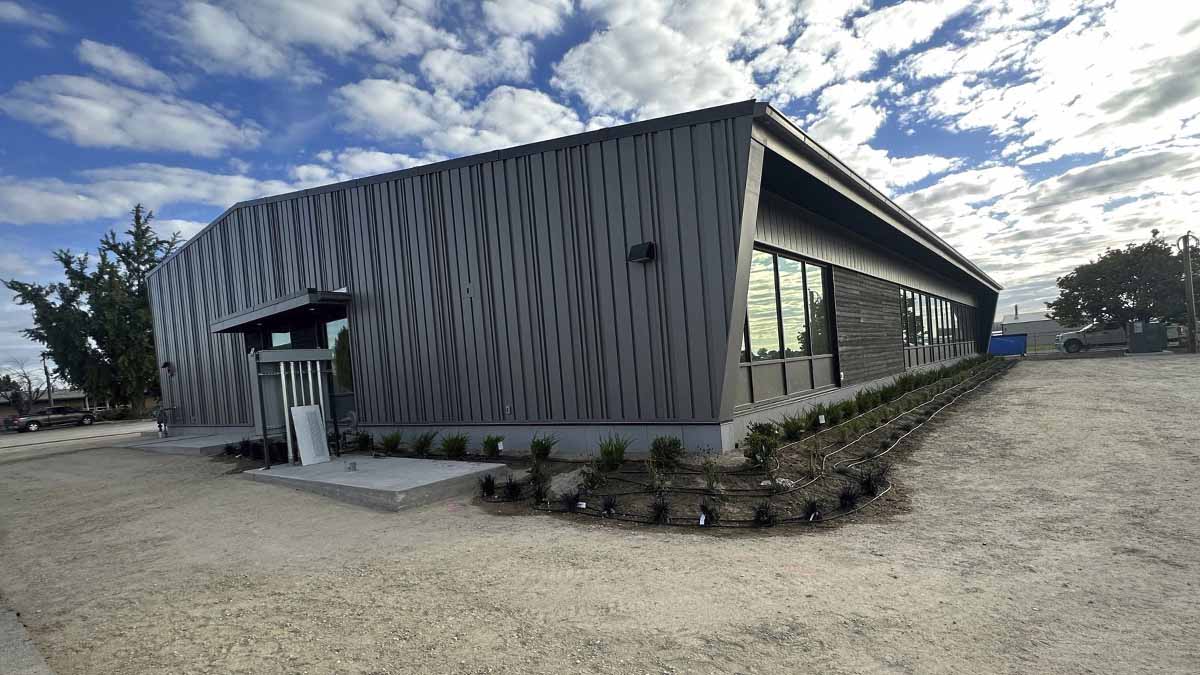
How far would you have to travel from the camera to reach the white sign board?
30.9 ft

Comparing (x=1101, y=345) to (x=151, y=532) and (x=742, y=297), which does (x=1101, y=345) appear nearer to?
(x=742, y=297)

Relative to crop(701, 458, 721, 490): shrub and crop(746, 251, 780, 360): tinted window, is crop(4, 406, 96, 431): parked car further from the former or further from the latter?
crop(701, 458, 721, 490): shrub

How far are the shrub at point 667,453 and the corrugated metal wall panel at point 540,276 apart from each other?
1.95 feet

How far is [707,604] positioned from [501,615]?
1210 millimetres

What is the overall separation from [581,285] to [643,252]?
3.79ft

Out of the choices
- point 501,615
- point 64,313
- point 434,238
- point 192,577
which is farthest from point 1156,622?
point 64,313

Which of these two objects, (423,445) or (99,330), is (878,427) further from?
(99,330)

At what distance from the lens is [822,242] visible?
1248 cm

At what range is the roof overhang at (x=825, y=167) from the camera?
786 centimetres

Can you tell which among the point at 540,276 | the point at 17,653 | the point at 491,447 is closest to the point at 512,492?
the point at 491,447

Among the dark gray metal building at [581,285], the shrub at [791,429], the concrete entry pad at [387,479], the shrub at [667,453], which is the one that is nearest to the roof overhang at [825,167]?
the dark gray metal building at [581,285]

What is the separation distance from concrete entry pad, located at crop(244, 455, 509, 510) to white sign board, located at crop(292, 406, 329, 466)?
226 mm

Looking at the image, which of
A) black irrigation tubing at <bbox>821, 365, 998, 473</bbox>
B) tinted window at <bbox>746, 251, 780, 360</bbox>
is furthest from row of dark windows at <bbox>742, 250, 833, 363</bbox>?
black irrigation tubing at <bbox>821, 365, 998, 473</bbox>

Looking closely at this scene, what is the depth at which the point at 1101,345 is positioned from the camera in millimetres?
37281
